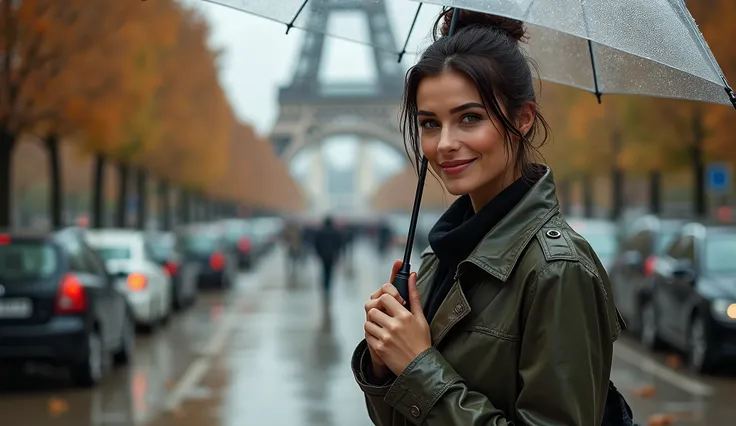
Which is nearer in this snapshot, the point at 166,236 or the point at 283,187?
the point at 166,236

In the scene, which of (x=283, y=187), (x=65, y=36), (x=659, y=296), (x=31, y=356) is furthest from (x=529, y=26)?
(x=283, y=187)

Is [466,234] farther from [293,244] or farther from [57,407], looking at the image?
[293,244]

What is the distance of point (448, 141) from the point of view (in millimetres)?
2746

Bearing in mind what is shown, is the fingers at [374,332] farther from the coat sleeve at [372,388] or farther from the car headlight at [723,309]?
the car headlight at [723,309]

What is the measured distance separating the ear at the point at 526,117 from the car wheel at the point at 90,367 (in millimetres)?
9304

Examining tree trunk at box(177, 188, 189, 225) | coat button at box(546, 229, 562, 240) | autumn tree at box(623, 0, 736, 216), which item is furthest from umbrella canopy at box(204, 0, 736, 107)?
tree trunk at box(177, 188, 189, 225)

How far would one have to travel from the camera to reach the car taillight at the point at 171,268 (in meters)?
21.5

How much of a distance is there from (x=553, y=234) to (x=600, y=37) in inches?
27.2

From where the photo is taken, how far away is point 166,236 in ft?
79.1

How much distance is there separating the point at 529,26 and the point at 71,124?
19887mm

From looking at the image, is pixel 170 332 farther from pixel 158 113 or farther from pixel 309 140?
pixel 309 140

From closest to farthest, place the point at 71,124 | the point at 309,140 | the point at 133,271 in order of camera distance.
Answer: the point at 133,271
the point at 71,124
the point at 309,140

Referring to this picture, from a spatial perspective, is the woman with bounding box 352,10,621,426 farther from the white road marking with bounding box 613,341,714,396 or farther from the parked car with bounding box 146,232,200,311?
the parked car with bounding box 146,232,200,311

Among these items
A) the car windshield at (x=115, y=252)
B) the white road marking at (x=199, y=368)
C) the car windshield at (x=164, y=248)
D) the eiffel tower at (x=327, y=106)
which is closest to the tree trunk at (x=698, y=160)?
the car windshield at (x=164, y=248)
